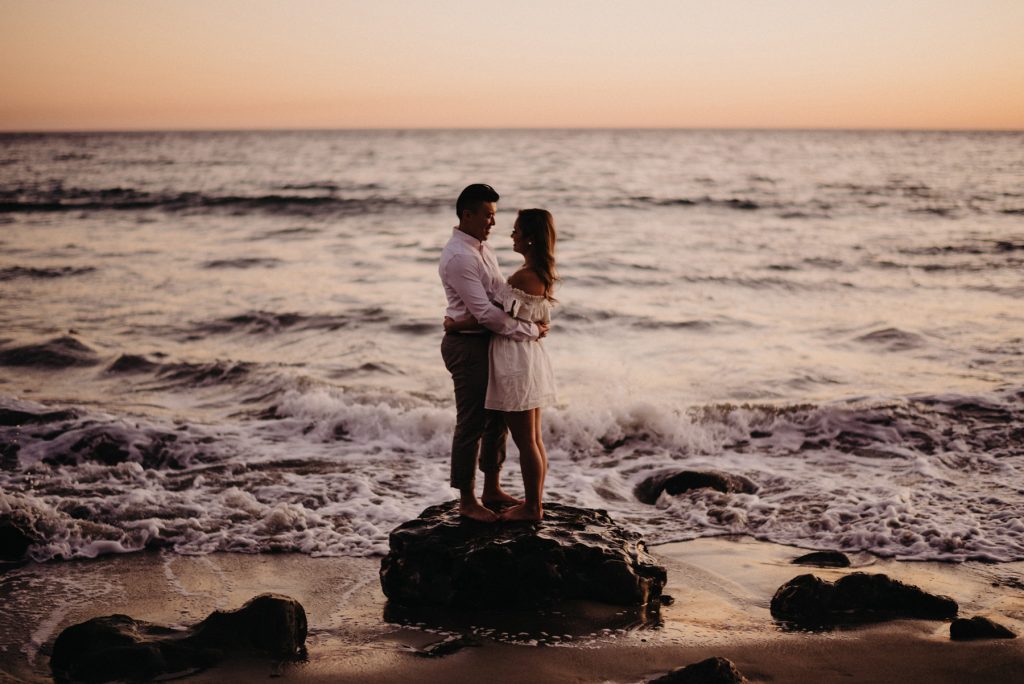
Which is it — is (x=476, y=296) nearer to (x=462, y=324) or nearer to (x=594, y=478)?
(x=462, y=324)

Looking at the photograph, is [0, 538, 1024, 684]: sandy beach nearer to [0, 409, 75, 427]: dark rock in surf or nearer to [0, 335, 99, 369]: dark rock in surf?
[0, 409, 75, 427]: dark rock in surf

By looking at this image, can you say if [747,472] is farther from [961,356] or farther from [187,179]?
[187,179]

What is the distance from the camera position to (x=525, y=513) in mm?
5523

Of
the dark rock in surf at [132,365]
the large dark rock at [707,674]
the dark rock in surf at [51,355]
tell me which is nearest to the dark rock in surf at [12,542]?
the large dark rock at [707,674]

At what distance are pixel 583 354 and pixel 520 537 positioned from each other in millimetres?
8184

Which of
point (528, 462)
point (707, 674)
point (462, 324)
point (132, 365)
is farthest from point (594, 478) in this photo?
point (132, 365)

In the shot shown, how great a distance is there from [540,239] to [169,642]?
2.95 metres

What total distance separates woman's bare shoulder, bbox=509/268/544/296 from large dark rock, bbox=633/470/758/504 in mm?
3354

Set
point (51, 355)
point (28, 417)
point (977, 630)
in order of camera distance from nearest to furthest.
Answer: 1. point (977, 630)
2. point (28, 417)
3. point (51, 355)

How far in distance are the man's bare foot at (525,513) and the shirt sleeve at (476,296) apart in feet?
3.88

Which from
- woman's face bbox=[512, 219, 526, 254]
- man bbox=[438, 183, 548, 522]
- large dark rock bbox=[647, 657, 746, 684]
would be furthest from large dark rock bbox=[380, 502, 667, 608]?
woman's face bbox=[512, 219, 526, 254]

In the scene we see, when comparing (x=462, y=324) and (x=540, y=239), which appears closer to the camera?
(x=540, y=239)

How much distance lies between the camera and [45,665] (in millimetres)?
4453

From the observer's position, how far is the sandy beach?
4391 millimetres
